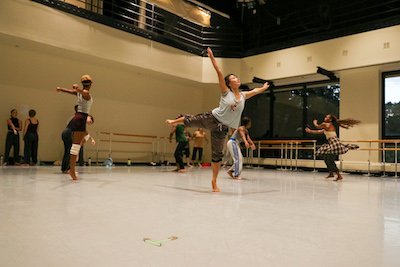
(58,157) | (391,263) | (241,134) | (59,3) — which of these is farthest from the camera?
(58,157)

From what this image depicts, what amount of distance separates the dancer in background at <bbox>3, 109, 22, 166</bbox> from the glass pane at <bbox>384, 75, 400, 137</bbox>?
11.2 meters

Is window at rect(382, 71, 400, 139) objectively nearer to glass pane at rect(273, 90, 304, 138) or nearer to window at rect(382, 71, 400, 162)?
window at rect(382, 71, 400, 162)

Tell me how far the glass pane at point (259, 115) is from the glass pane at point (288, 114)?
0.38 m

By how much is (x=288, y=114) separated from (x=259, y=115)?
1398 mm

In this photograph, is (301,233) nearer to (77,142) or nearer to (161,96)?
(77,142)

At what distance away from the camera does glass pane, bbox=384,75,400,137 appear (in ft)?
31.7

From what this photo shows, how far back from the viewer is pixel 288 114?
40.4 feet

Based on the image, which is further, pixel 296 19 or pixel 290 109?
pixel 290 109

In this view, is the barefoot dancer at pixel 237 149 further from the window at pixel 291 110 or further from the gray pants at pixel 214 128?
the window at pixel 291 110

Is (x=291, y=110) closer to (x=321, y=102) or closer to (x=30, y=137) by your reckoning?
(x=321, y=102)

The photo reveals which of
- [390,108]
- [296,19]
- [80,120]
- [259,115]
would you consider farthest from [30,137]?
[390,108]

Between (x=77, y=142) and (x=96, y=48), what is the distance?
5.53 metres

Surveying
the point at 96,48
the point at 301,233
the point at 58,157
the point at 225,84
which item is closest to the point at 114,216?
the point at 301,233

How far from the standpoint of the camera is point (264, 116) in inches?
516
